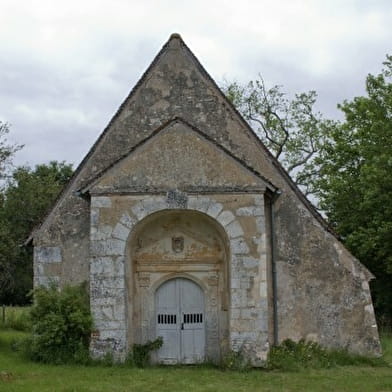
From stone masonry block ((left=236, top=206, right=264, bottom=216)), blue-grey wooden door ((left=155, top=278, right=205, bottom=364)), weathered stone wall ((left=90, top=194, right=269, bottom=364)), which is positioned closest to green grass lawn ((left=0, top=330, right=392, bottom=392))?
weathered stone wall ((left=90, top=194, right=269, bottom=364))

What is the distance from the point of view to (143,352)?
578 inches

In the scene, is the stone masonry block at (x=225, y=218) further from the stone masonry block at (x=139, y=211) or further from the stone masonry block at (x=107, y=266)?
the stone masonry block at (x=107, y=266)

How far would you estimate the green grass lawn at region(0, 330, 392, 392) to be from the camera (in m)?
11.5

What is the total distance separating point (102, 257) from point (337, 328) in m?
5.67

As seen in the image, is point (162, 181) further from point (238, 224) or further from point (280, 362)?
point (280, 362)

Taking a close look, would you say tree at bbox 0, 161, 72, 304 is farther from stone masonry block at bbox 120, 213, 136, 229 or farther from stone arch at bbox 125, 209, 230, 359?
stone masonry block at bbox 120, 213, 136, 229

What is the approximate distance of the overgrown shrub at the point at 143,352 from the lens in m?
14.1

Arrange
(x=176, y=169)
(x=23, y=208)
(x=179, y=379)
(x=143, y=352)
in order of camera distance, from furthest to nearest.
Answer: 1. (x=23, y=208)
2. (x=143, y=352)
3. (x=176, y=169)
4. (x=179, y=379)

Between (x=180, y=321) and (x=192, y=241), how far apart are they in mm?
1913

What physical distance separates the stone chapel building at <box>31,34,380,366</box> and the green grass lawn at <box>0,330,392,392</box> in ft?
2.87

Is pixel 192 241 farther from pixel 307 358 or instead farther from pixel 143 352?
pixel 307 358

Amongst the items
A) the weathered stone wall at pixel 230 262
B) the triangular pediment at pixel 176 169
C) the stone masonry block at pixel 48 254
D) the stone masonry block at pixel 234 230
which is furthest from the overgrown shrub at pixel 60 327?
the stone masonry block at pixel 234 230

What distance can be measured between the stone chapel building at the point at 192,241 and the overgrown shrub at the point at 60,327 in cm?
32

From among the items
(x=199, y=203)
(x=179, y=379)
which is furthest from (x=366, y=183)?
(x=179, y=379)
